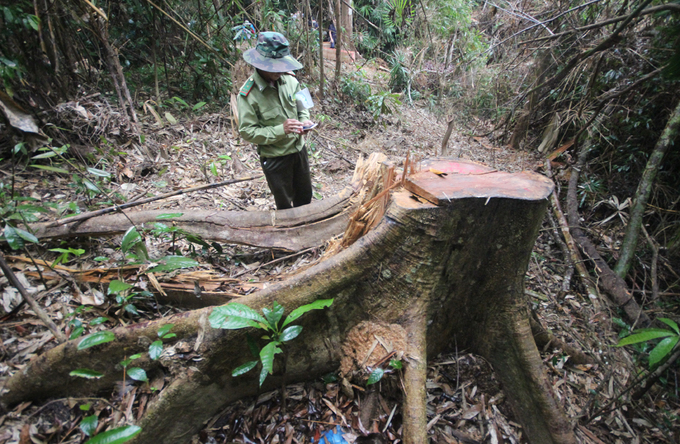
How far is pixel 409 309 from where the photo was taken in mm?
1947

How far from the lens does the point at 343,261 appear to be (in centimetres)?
192

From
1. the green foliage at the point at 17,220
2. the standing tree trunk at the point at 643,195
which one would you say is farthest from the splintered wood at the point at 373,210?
the standing tree trunk at the point at 643,195

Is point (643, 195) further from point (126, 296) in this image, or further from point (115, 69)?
point (115, 69)

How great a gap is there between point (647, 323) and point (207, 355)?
3569 millimetres

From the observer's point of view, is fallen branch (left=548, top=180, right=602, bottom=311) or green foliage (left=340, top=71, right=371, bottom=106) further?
green foliage (left=340, top=71, right=371, bottom=106)

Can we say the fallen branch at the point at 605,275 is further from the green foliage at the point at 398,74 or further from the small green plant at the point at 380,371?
the green foliage at the point at 398,74

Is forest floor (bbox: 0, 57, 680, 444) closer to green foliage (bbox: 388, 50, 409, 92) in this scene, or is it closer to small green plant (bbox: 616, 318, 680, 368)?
small green plant (bbox: 616, 318, 680, 368)

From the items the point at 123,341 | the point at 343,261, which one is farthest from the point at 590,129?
the point at 123,341

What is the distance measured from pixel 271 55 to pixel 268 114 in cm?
52

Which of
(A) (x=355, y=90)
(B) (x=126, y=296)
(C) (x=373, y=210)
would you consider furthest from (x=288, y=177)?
(A) (x=355, y=90)

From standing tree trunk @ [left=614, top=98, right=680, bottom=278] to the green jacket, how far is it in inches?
130

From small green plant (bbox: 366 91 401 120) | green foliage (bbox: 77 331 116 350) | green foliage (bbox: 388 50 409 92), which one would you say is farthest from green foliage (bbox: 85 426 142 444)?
green foliage (bbox: 388 50 409 92)

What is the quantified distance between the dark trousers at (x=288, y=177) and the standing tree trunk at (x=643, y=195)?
3237 millimetres

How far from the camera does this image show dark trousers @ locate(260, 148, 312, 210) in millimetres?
3279
